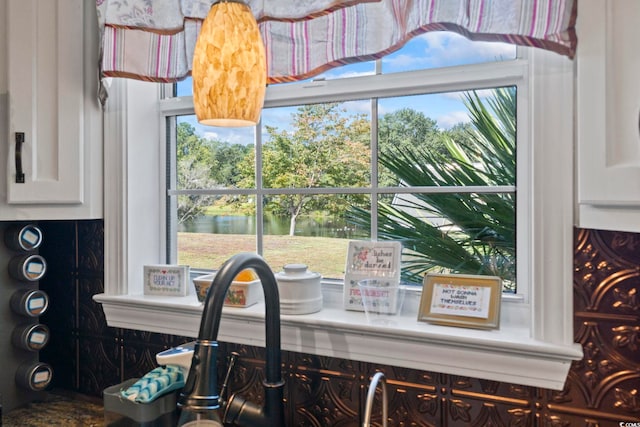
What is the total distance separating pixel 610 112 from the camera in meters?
0.75

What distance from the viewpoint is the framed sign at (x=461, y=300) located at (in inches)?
42.2

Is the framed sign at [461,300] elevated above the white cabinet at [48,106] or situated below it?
below

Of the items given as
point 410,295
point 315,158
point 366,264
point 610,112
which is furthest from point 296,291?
point 610,112

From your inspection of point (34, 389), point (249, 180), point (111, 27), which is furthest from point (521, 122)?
point (34, 389)

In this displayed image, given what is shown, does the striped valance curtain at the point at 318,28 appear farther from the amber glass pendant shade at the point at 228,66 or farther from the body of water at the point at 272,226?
the body of water at the point at 272,226

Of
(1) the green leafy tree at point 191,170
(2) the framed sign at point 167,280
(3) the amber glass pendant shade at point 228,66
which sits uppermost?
(3) the amber glass pendant shade at point 228,66

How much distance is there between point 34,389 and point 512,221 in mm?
1511

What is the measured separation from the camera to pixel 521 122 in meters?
1.12

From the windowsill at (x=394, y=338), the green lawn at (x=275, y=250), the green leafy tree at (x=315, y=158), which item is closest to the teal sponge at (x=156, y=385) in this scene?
the windowsill at (x=394, y=338)

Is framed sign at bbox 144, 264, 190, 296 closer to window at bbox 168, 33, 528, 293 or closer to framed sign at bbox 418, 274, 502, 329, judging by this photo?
window at bbox 168, 33, 528, 293

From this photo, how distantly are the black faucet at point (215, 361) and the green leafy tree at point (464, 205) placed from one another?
0.40m

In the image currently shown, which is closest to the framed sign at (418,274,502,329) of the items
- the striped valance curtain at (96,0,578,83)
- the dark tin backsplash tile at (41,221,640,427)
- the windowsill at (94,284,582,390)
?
the windowsill at (94,284,582,390)

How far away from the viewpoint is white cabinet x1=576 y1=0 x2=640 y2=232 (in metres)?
0.73

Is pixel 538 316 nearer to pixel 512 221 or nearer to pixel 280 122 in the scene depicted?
pixel 512 221
